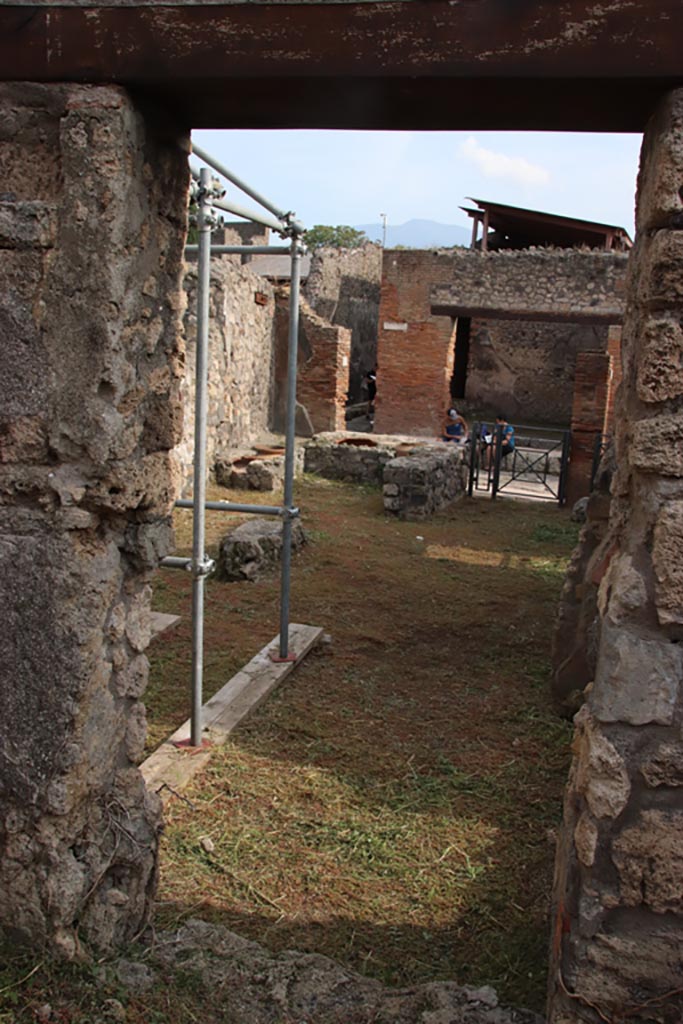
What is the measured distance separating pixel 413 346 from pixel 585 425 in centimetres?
616

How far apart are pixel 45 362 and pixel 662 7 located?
5.66 feet

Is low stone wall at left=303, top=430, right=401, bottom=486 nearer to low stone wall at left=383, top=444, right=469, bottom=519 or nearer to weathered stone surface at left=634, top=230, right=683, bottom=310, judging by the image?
low stone wall at left=383, top=444, right=469, bottom=519

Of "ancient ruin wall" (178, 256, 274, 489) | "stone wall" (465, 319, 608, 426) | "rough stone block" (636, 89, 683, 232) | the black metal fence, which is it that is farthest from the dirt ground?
"stone wall" (465, 319, 608, 426)

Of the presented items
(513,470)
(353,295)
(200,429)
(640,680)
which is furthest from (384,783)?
(353,295)

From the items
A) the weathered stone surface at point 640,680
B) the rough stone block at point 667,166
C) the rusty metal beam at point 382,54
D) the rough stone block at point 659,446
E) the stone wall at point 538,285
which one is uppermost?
the stone wall at point 538,285

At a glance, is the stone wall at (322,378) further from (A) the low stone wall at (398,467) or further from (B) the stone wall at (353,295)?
(B) the stone wall at (353,295)

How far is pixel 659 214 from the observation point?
6.57 feet

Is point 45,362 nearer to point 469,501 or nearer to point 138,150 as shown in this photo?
point 138,150

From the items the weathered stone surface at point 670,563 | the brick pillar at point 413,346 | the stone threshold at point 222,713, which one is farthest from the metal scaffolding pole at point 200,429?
the brick pillar at point 413,346

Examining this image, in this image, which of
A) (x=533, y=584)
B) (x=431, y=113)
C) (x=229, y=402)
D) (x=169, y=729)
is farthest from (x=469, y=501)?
(x=431, y=113)

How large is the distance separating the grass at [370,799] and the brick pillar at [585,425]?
5411 mm

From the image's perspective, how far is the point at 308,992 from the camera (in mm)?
2352

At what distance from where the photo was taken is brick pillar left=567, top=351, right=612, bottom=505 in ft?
40.8

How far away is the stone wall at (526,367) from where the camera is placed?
2339 centimetres
